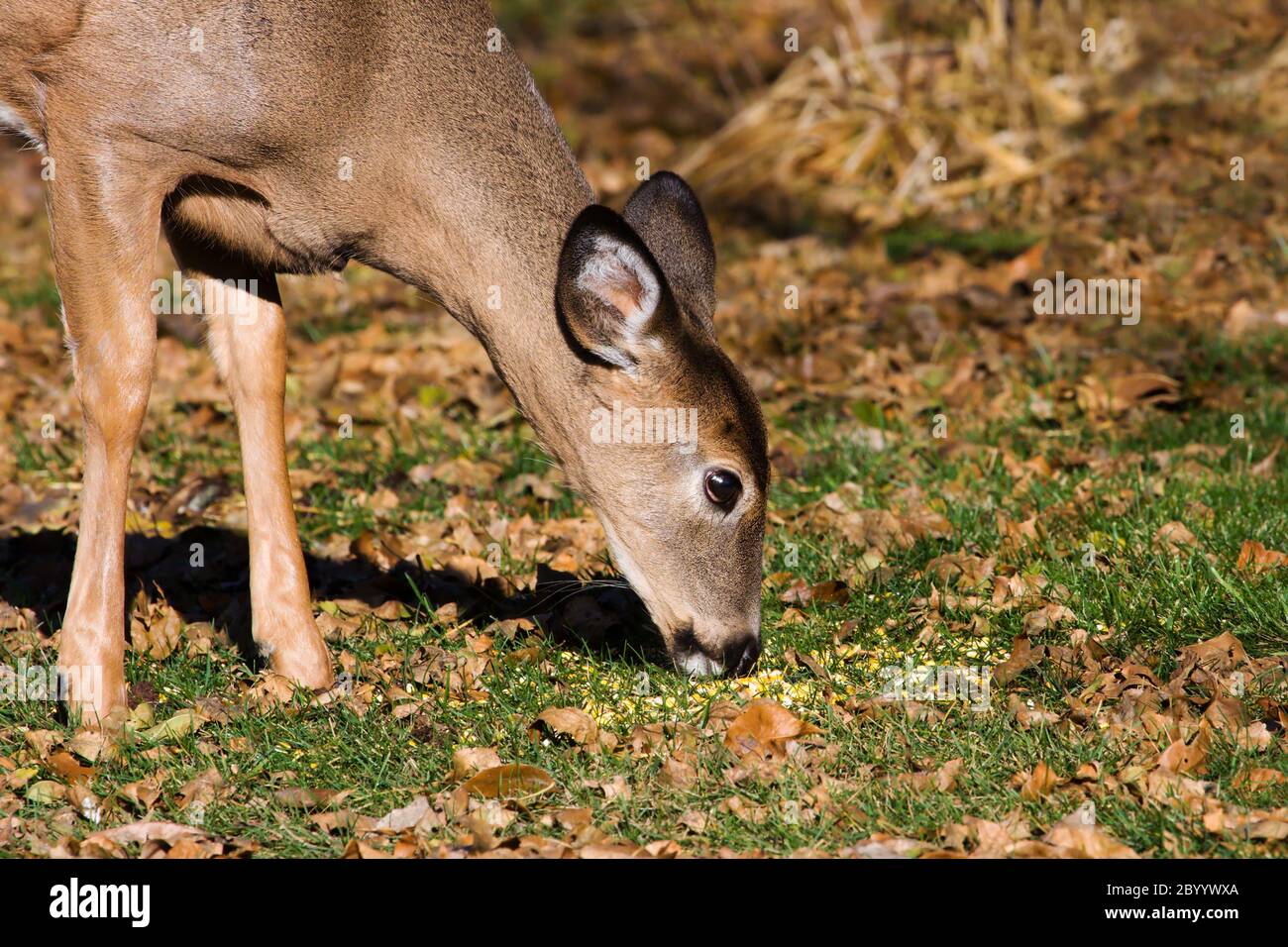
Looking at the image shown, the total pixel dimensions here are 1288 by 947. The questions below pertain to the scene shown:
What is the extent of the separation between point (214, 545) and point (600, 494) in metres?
2.26

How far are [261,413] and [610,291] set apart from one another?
1542 mm

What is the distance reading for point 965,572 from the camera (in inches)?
231

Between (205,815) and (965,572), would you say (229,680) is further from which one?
(965,572)

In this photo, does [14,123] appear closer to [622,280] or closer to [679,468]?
[622,280]

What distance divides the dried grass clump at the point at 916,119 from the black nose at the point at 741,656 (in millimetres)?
6444

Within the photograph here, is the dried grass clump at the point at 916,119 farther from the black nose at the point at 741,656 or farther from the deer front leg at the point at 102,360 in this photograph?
the deer front leg at the point at 102,360

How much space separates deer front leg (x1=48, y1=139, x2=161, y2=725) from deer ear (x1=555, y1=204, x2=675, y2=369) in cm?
137

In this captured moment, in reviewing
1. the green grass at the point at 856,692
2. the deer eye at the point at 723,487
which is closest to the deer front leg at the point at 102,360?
the green grass at the point at 856,692

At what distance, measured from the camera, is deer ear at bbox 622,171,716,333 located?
17.8 ft

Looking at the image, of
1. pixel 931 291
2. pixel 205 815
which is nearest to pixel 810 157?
pixel 931 291

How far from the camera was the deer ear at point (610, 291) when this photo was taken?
4816mm

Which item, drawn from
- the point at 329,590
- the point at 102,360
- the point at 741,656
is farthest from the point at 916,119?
the point at 102,360

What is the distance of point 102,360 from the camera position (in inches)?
201

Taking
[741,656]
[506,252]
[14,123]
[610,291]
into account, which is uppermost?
[14,123]
